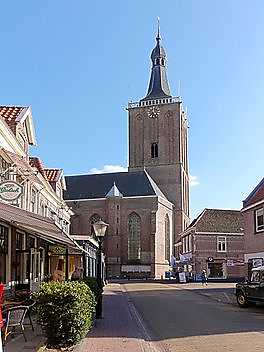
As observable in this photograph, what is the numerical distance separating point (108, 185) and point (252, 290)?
6898 centimetres

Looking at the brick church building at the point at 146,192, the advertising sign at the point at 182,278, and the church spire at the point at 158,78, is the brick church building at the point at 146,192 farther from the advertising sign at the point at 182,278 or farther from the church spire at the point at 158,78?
the advertising sign at the point at 182,278

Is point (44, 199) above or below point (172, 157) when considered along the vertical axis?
below

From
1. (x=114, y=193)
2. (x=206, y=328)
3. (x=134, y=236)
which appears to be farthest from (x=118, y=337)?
(x=114, y=193)

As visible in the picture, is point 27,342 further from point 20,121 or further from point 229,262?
point 229,262

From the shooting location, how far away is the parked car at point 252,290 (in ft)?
77.4

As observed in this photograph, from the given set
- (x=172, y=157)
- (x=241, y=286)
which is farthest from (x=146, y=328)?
(x=172, y=157)

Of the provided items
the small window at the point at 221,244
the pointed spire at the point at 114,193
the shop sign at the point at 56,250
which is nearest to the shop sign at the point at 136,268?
the pointed spire at the point at 114,193

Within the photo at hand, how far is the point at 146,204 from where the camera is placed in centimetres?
8438

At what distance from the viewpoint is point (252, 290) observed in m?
24.2

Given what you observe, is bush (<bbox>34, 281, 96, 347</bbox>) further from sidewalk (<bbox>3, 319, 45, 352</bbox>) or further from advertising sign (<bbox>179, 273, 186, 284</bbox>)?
advertising sign (<bbox>179, 273, 186, 284</bbox>)

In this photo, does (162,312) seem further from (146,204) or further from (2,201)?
(146,204)

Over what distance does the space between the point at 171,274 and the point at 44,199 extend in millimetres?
50372

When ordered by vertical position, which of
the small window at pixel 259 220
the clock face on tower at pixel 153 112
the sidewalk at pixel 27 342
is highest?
the clock face on tower at pixel 153 112


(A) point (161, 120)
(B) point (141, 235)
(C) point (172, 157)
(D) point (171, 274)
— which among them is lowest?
(D) point (171, 274)
